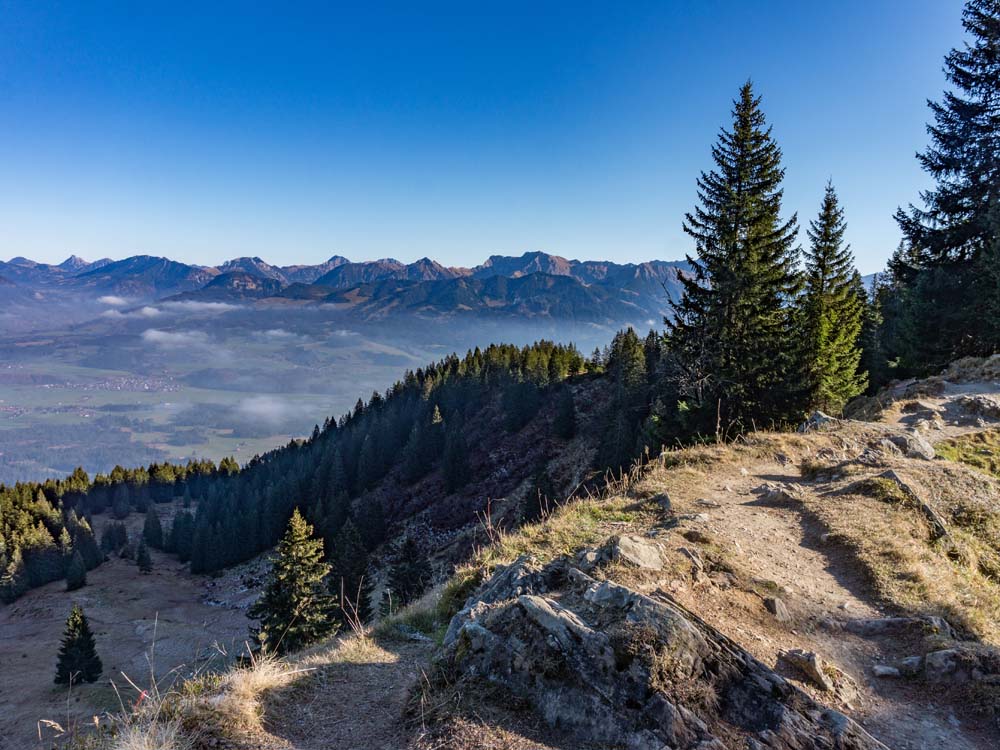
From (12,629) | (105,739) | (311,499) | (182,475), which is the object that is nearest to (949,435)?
(105,739)

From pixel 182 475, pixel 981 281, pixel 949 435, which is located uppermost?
pixel 981 281

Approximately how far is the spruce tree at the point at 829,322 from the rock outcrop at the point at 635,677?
2035cm

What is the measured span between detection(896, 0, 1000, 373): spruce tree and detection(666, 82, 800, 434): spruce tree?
9.58 metres

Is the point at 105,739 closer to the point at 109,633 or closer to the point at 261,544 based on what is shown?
the point at 109,633

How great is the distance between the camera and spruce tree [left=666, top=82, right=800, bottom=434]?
20.7 metres

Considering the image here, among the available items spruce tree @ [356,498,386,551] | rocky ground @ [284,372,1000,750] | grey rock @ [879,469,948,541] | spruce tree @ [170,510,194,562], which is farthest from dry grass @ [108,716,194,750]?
spruce tree @ [170,510,194,562]

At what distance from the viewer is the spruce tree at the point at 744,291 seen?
67.9ft

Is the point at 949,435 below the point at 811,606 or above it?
above

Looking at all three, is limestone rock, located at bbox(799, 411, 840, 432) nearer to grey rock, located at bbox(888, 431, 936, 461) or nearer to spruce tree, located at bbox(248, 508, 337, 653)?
grey rock, located at bbox(888, 431, 936, 461)

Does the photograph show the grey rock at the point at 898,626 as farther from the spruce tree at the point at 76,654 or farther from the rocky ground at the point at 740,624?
the spruce tree at the point at 76,654

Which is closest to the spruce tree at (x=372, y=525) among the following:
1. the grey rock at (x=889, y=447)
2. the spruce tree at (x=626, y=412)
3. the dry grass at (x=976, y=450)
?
the spruce tree at (x=626, y=412)

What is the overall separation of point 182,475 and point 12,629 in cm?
8150

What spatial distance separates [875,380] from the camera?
31641 millimetres

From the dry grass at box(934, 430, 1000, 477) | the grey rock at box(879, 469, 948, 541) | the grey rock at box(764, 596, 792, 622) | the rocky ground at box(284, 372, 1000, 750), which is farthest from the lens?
the dry grass at box(934, 430, 1000, 477)
